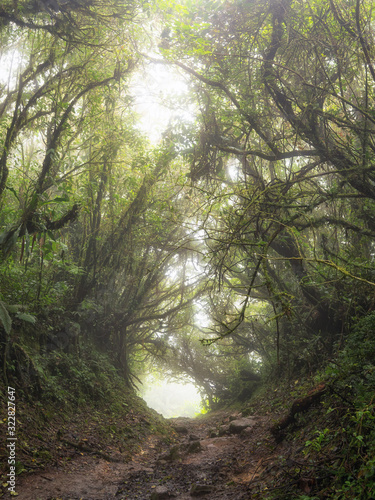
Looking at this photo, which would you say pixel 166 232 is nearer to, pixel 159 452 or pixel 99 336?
pixel 99 336

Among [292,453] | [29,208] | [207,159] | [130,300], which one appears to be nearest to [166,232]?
[130,300]

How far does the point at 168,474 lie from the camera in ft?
15.5

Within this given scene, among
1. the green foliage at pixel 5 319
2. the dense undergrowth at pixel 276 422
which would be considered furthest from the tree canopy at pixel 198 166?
the dense undergrowth at pixel 276 422

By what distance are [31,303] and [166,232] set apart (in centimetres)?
462

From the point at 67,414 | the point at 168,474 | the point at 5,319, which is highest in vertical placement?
the point at 5,319

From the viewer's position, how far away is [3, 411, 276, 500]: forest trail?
3.58 m

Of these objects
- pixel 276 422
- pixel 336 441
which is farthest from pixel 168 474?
pixel 336 441

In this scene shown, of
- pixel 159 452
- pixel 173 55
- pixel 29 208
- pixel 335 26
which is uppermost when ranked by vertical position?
pixel 173 55

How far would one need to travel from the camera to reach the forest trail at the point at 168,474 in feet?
11.7

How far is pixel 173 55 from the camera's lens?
6.52 m

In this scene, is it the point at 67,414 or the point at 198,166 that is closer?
the point at 67,414

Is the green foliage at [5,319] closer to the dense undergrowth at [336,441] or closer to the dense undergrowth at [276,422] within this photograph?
the dense undergrowth at [276,422]

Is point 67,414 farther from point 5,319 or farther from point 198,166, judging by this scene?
point 198,166

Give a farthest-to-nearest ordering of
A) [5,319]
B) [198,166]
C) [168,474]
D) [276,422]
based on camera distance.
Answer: [198,166] < [276,422] < [168,474] < [5,319]
